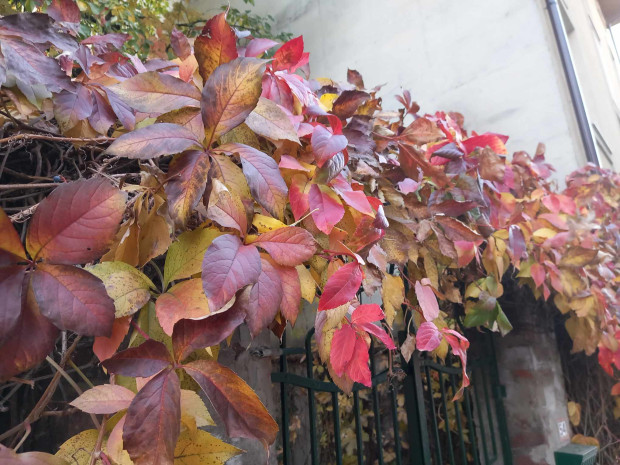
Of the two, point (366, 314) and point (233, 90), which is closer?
point (233, 90)

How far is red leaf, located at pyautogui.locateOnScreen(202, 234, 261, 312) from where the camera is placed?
1.41 ft

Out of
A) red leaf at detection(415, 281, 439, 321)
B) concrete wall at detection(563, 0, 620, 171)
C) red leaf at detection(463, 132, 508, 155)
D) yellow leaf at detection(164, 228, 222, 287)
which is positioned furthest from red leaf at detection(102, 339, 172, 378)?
concrete wall at detection(563, 0, 620, 171)

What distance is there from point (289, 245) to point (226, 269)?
94mm

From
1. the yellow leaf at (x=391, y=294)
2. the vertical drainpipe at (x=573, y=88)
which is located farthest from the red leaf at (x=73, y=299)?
the vertical drainpipe at (x=573, y=88)

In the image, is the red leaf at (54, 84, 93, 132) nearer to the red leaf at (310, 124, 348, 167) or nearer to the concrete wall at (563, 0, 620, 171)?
the red leaf at (310, 124, 348, 167)

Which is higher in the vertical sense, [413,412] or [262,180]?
[262,180]

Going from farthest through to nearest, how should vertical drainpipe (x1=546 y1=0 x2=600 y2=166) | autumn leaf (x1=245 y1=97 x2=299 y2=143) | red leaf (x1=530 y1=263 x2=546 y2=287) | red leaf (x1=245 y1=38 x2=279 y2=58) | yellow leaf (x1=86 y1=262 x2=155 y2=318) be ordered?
vertical drainpipe (x1=546 y1=0 x2=600 y2=166) < red leaf (x1=530 y1=263 x2=546 y2=287) < red leaf (x1=245 y1=38 x2=279 y2=58) < autumn leaf (x1=245 y1=97 x2=299 y2=143) < yellow leaf (x1=86 y1=262 x2=155 y2=318)

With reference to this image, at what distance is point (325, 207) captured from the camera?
629mm

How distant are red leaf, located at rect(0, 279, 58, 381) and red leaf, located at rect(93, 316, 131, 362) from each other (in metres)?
0.08

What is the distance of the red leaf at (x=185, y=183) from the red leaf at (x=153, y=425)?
0.18 m

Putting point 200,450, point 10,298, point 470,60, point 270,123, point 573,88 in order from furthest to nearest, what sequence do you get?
point 470,60, point 573,88, point 270,123, point 200,450, point 10,298

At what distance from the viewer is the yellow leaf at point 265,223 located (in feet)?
Result: 1.82

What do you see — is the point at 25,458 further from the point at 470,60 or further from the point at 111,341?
the point at 470,60

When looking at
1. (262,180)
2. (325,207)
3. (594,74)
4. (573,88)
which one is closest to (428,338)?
(325,207)
